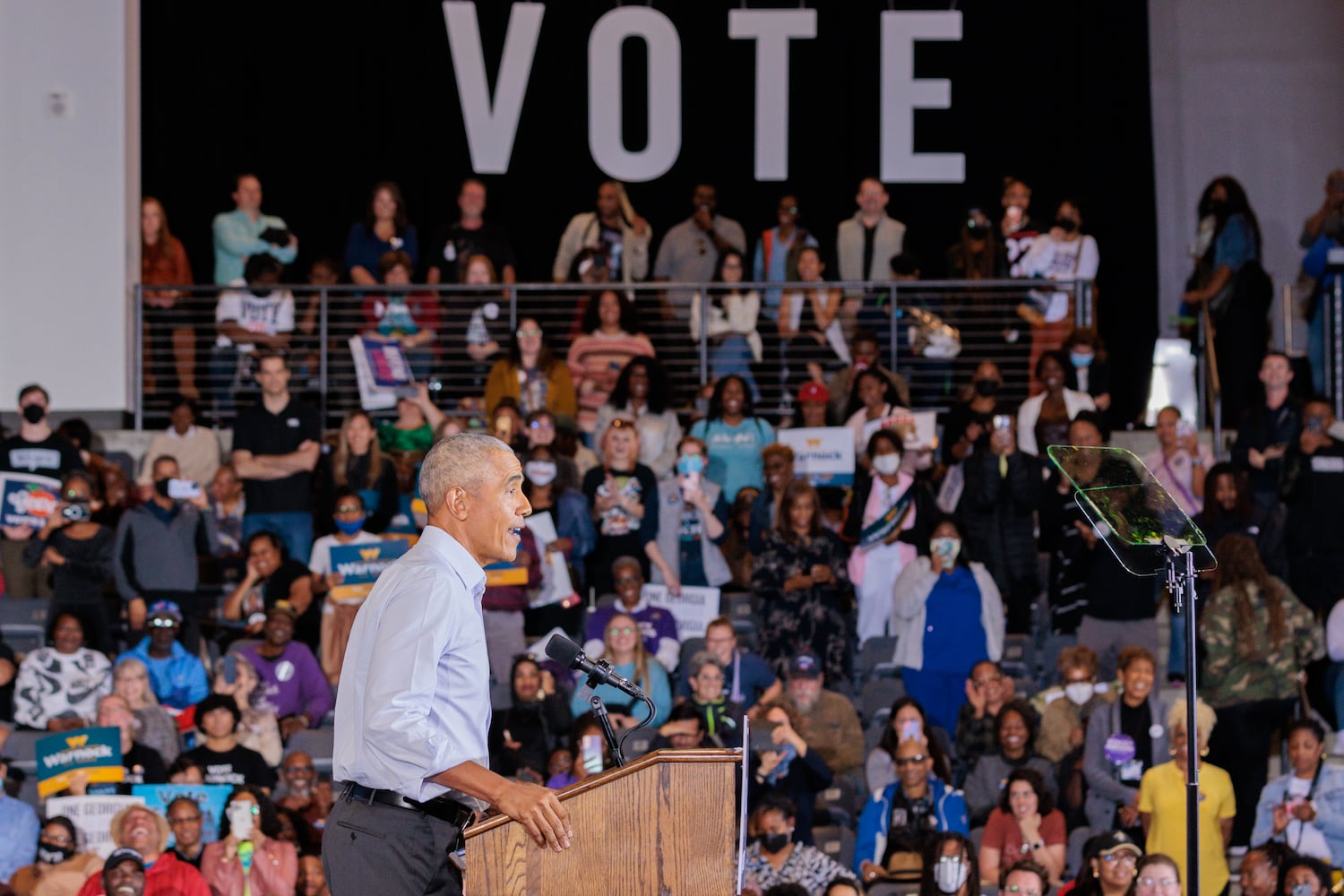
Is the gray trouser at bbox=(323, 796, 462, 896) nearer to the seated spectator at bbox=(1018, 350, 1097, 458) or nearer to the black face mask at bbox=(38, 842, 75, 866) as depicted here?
the black face mask at bbox=(38, 842, 75, 866)

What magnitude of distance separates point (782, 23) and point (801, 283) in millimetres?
2929

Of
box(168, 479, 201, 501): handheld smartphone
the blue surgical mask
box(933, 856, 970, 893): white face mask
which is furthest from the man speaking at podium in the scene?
box(168, 479, 201, 501): handheld smartphone

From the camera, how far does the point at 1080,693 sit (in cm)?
919

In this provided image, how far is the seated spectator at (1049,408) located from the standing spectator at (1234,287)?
1.42 metres

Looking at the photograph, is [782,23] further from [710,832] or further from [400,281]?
[710,832]

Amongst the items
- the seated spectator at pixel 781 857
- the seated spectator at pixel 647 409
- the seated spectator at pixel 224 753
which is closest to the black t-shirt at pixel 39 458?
the seated spectator at pixel 224 753

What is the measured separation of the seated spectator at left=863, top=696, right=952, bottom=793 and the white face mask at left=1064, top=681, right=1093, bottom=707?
716 millimetres

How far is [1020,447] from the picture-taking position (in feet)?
35.6

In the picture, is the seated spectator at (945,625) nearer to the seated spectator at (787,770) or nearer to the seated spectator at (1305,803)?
the seated spectator at (787,770)

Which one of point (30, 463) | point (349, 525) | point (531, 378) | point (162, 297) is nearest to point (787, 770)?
point (349, 525)

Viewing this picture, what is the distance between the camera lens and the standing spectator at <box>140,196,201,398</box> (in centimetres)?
1223

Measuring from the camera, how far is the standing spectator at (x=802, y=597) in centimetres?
966

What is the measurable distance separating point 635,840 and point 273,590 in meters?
6.55

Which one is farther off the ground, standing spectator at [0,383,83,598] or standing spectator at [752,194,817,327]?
standing spectator at [752,194,817,327]
